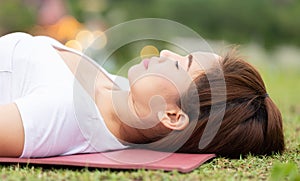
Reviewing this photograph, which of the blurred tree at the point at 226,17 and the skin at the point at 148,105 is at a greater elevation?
the blurred tree at the point at 226,17

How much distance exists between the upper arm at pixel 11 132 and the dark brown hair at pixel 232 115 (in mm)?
466

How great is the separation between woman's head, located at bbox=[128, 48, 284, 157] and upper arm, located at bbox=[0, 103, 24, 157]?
0.47m

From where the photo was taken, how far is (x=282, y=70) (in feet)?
24.9

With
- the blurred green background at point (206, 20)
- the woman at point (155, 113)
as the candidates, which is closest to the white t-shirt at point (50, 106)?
the woman at point (155, 113)

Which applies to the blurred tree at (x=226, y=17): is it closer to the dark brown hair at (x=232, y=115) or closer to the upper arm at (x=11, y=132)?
the dark brown hair at (x=232, y=115)

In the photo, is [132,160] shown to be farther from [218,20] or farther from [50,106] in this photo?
[218,20]

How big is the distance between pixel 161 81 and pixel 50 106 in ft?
1.30

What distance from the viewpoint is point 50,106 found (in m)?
2.10

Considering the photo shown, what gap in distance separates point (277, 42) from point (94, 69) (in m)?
5.94

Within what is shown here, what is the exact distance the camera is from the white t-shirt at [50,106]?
2.08 meters

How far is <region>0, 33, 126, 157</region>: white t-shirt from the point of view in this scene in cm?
208

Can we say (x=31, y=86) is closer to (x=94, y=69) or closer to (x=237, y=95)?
(x=94, y=69)

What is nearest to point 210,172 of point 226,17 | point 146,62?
point 146,62

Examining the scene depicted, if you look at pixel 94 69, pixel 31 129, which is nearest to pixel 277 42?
pixel 94 69
